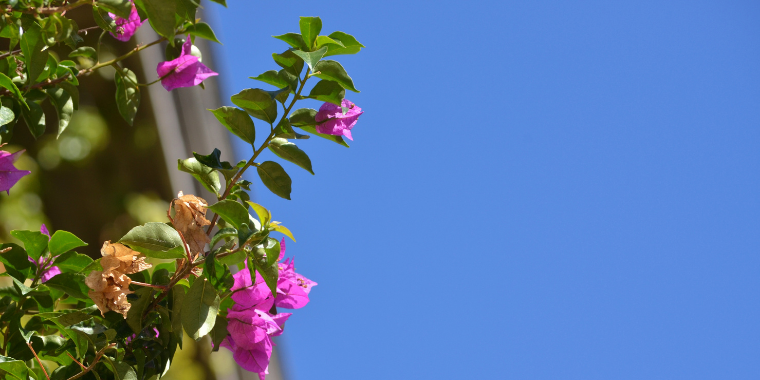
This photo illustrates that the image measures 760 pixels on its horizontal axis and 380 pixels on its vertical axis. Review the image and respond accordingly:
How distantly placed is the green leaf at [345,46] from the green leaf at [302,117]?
0.22 feet

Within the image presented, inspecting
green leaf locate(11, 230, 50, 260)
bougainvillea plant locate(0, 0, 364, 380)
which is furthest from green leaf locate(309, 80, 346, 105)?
green leaf locate(11, 230, 50, 260)

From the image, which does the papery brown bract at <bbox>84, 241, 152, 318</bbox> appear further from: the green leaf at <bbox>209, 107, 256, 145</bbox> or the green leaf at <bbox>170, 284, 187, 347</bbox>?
the green leaf at <bbox>209, 107, 256, 145</bbox>

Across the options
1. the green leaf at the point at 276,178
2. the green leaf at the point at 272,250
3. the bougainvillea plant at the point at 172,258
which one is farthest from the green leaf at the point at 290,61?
the green leaf at the point at 272,250

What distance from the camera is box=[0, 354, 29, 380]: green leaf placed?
51cm

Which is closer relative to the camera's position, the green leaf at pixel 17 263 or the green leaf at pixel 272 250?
the green leaf at pixel 272 250

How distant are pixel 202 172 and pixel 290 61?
0.15 metres

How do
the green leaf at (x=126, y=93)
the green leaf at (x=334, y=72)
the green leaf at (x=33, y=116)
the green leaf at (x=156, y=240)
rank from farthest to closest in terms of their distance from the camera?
the green leaf at (x=126, y=93), the green leaf at (x=33, y=116), the green leaf at (x=334, y=72), the green leaf at (x=156, y=240)

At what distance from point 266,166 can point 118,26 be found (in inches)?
13.9

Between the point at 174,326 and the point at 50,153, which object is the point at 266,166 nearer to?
the point at 174,326

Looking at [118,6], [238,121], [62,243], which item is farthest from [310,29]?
[62,243]

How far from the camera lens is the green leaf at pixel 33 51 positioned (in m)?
0.62

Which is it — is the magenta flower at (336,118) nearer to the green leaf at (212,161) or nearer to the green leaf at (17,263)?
the green leaf at (212,161)

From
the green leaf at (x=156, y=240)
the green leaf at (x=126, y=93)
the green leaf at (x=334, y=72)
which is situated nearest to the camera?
the green leaf at (x=156, y=240)

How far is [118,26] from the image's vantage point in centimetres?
79
